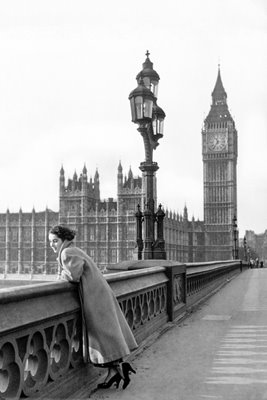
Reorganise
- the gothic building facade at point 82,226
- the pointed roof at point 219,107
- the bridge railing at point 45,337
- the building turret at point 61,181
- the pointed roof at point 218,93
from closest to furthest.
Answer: the bridge railing at point 45,337, the gothic building facade at point 82,226, the building turret at point 61,181, the pointed roof at point 219,107, the pointed roof at point 218,93

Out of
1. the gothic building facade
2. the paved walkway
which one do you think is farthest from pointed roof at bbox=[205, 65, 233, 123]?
the paved walkway

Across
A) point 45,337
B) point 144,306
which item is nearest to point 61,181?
point 144,306

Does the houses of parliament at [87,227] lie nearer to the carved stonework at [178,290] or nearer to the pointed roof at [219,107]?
the pointed roof at [219,107]

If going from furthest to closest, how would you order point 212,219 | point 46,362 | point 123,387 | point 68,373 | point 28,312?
point 212,219 → point 123,387 → point 68,373 → point 46,362 → point 28,312

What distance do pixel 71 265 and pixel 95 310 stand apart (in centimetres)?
44

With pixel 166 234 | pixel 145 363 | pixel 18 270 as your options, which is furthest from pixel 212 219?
pixel 145 363

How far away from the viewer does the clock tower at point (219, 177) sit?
126438 millimetres

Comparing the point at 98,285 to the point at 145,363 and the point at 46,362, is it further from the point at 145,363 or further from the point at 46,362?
the point at 145,363

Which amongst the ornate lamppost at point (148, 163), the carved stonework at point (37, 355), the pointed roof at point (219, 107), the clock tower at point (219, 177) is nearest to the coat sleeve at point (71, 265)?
the carved stonework at point (37, 355)

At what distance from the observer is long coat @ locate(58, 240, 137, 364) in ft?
15.6

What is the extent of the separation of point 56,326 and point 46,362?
310 mm

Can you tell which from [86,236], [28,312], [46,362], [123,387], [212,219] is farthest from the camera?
[212,219]

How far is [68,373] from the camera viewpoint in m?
4.75

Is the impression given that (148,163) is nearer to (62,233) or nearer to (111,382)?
(62,233)
